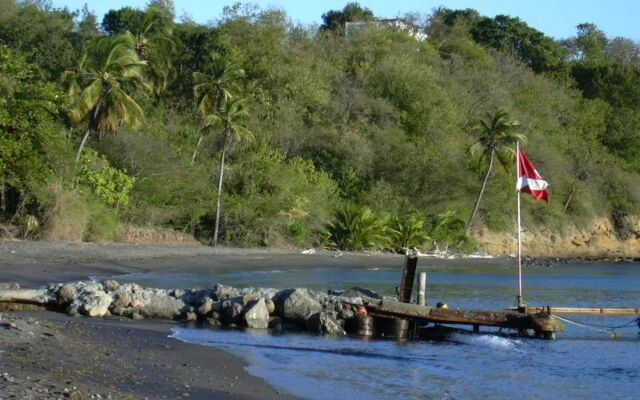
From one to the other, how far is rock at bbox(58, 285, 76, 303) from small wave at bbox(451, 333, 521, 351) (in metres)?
8.50

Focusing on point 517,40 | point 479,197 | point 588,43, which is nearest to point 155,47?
point 479,197

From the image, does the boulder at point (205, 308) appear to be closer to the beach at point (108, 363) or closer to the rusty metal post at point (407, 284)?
the beach at point (108, 363)

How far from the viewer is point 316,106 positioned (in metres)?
59.8

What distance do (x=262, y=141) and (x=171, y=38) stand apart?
9.13 metres

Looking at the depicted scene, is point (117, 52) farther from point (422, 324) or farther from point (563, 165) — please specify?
point (563, 165)

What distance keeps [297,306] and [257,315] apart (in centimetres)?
93

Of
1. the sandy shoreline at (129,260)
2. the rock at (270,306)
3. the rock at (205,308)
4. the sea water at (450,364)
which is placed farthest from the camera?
the sandy shoreline at (129,260)

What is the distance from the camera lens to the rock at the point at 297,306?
67.9ft

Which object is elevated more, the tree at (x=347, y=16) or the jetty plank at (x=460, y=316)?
the tree at (x=347, y=16)

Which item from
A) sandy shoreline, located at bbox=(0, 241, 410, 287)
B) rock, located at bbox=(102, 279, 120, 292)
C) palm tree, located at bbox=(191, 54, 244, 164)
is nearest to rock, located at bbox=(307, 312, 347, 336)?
rock, located at bbox=(102, 279, 120, 292)

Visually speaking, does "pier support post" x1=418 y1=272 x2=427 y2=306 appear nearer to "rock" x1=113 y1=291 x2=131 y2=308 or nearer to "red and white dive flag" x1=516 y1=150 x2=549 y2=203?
"red and white dive flag" x1=516 y1=150 x2=549 y2=203

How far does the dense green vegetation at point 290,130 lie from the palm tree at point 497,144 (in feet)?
0.44

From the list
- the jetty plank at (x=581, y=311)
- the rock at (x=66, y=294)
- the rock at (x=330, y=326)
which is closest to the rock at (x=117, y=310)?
the rock at (x=66, y=294)

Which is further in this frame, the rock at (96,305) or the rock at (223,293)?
the rock at (223,293)
